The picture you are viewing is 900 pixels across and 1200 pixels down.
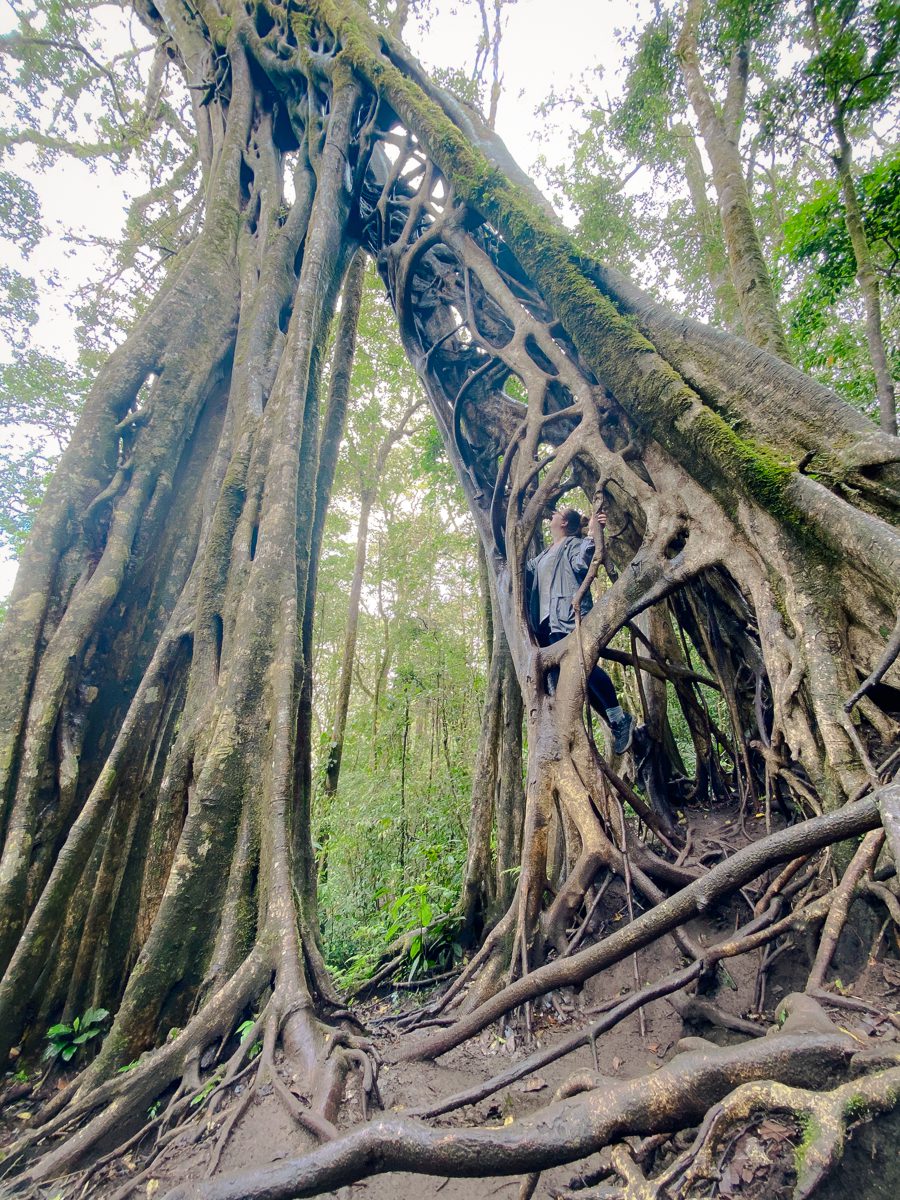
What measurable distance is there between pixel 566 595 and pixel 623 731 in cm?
112

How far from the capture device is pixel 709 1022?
177 cm

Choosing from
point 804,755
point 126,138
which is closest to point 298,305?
point 804,755

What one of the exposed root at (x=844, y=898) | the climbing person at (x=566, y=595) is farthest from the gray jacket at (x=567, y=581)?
the exposed root at (x=844, y=898)

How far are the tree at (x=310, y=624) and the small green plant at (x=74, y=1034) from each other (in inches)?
3.8

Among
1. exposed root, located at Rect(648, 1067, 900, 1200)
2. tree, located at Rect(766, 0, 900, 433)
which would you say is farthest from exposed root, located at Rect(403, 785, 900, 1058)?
tree, located at Rect(766, 0, 900, 433)

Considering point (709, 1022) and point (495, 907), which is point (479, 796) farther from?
point (709, 1022)

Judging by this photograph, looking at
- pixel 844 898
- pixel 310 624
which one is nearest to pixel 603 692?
pixel 310 624

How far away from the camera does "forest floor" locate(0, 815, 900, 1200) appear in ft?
2.72

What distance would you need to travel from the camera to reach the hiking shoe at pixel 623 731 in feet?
12.9

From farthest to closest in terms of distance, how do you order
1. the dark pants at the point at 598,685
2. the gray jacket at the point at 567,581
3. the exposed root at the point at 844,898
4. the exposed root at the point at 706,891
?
the dark pants at the point at 598,685 < the gray jacket at the point at 567,581 < the exposed root at the point at 844,898 < the exposed root at the point at 706,891

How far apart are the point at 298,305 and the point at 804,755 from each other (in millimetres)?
3972

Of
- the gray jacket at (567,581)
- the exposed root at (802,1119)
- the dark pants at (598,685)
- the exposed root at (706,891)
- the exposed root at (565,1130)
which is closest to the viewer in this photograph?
the exposed root at (802,1119)

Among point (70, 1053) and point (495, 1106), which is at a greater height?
point (70, 1053)

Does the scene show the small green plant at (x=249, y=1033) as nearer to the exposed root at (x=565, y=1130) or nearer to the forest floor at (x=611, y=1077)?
the forest floor at (x=611, y=1077)
